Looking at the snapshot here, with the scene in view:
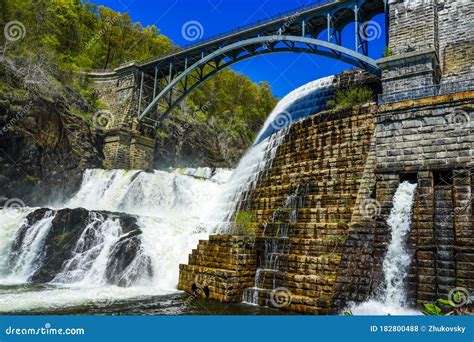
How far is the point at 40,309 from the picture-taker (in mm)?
9555

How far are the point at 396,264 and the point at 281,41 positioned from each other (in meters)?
17.8

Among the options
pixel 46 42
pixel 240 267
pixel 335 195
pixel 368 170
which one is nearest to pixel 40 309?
pixel 240 267

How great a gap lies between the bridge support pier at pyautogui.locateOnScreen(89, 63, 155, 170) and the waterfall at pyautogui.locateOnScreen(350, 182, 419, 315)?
23701 millimetres

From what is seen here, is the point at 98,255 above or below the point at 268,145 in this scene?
below

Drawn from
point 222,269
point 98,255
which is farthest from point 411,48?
point 98,255

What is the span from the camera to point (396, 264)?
9227 mm

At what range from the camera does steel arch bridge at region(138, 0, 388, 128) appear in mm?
20956

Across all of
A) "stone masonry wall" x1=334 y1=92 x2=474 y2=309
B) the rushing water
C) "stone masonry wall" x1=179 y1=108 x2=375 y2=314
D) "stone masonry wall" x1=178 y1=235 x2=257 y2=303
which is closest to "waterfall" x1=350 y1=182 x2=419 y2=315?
"stone masonry wall" x1=334 y1=92 x2=474 y2=309

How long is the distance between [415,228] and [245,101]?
149ft

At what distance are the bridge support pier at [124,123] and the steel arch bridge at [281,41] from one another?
64 cm

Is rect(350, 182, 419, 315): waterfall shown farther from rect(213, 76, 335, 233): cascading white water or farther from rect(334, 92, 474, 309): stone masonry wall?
rect(213, 76, 335, 233): cascading white water

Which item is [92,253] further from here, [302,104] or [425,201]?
[302,104]

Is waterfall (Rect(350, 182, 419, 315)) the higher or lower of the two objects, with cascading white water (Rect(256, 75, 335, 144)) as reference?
lower

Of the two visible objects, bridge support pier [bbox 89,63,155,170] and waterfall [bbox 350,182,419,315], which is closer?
waterfall [bbox 350,182,419,315]
